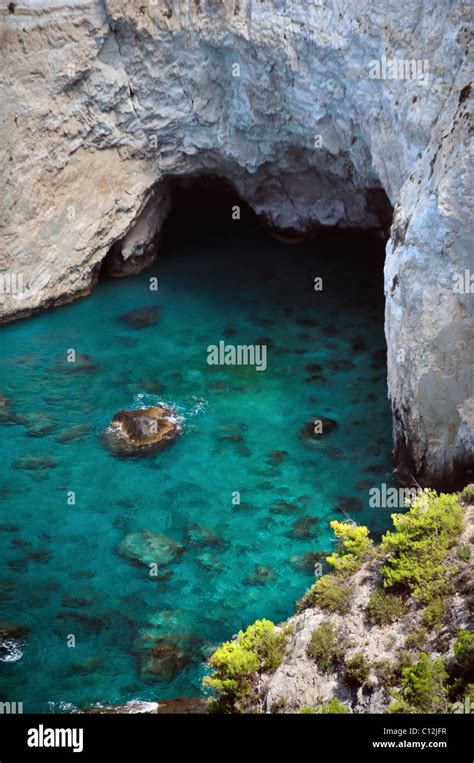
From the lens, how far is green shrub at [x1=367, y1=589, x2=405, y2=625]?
40.4 ft

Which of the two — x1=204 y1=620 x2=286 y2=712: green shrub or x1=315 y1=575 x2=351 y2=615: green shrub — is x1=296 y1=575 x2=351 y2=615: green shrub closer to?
x1=315 y1=575 x2=351 y2=615: green shrub

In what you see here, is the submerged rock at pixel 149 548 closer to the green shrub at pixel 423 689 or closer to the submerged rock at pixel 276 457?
the submerged rock at pixel 276 457

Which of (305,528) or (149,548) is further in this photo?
(305,528)

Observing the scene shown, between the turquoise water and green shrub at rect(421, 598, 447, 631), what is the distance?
13.9 feet

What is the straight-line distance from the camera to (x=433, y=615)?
11906 millimetres

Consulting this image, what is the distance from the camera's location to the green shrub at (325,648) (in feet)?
39.0

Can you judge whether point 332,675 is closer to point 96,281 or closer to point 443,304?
point 443,304

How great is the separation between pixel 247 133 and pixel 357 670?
18.1 meters

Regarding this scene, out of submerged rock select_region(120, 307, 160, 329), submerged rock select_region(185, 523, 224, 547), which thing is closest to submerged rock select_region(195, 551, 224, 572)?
submerged rock select_region(185, 523, 224, 547)

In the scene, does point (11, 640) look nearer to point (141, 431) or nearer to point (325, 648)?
point (325, 648)

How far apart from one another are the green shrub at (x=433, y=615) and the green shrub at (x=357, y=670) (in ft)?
3.29

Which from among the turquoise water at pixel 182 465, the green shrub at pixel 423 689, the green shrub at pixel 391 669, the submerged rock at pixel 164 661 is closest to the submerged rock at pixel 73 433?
the turquoise water at pixel 182 465

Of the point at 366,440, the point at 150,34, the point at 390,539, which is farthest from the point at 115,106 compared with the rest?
the point at 390,539

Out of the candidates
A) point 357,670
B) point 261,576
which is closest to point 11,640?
point 261,576
